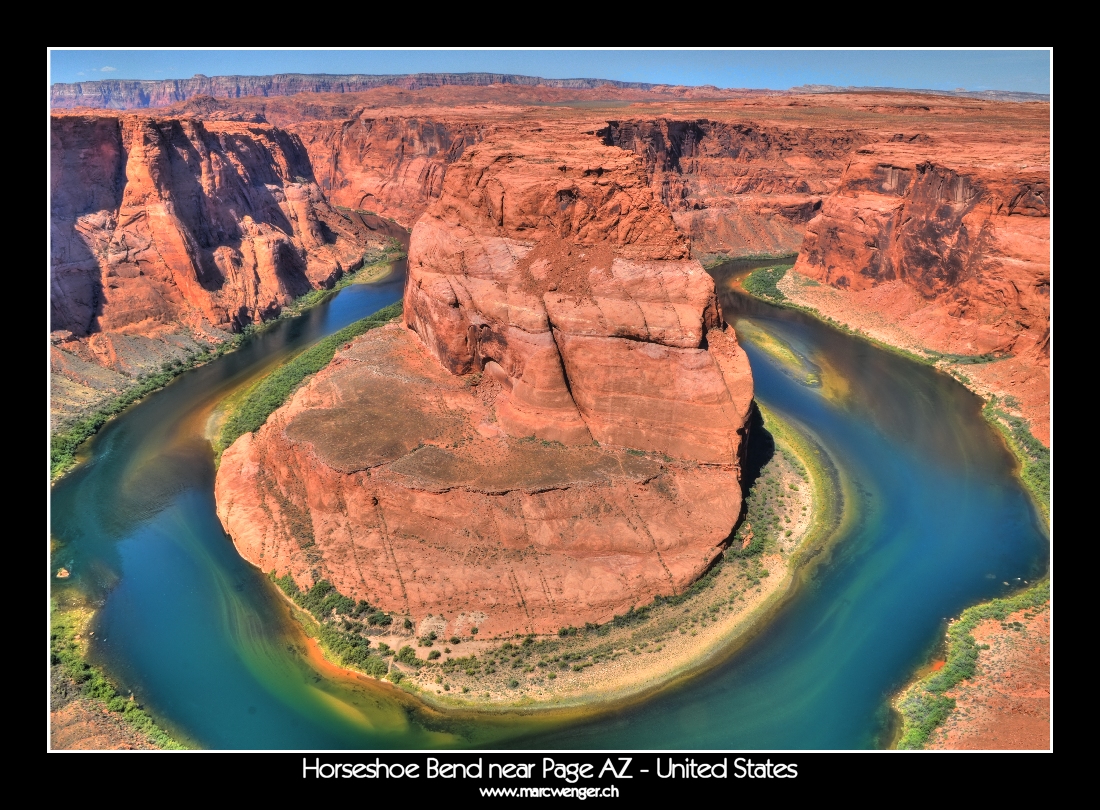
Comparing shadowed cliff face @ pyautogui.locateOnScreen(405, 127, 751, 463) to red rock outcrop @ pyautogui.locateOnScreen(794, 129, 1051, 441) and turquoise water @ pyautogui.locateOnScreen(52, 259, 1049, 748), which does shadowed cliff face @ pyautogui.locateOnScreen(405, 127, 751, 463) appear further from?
red rock outcrop @ pyautogui.locateOnScreen(794, 129, 1051, 441)

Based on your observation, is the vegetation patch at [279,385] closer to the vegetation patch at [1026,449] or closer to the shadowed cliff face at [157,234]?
the shadowed cliff face at [157,234]

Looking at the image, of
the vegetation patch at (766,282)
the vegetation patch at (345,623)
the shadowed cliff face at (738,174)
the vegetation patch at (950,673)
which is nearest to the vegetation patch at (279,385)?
the vegetation patch at (345,623)

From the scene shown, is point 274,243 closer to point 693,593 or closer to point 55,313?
point 55,313

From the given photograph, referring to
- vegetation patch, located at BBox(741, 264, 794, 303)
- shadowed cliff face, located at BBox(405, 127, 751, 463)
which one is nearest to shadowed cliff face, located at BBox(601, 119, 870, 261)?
vegetation patch, located at BBox(741, 264, 794, 303)

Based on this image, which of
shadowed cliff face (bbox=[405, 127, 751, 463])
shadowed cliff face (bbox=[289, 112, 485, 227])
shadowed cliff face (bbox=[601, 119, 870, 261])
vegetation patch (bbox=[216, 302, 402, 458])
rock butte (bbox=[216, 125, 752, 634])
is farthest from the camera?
shadowed cliff face (bbox=[289, 112, 485, 227])

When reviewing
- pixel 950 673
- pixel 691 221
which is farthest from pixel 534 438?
pixel 691 221

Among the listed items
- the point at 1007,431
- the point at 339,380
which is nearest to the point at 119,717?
the point at 339,380
